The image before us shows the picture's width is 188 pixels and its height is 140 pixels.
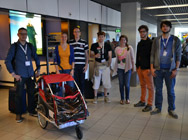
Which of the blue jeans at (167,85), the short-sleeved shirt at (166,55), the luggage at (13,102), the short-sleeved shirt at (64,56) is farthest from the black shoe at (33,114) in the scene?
the short-sleeved shirt at (166,55)

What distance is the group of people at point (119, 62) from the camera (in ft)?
11.6

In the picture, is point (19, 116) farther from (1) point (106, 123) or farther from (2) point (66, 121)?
(1) point (106, 123)

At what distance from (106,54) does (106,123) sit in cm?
166

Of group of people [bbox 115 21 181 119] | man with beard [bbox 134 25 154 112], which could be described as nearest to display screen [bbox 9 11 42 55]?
group of people [bbox 115 21 181 119]

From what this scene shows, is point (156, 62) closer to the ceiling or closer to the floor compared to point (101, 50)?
closer to the floor

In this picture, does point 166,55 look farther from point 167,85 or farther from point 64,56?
point 64,56

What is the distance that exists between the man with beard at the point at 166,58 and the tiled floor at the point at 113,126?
456 mm

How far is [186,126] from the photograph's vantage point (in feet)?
10.8

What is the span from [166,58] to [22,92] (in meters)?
2.79

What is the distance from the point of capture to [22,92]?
3.70 m

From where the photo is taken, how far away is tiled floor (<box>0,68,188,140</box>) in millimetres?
2965

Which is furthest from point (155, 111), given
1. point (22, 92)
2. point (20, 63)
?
point (20, 63)

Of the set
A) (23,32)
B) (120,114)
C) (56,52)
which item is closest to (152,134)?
(120,114)

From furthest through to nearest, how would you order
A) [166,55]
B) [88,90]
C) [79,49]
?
[88,90] < [79,49] < [166,55]
